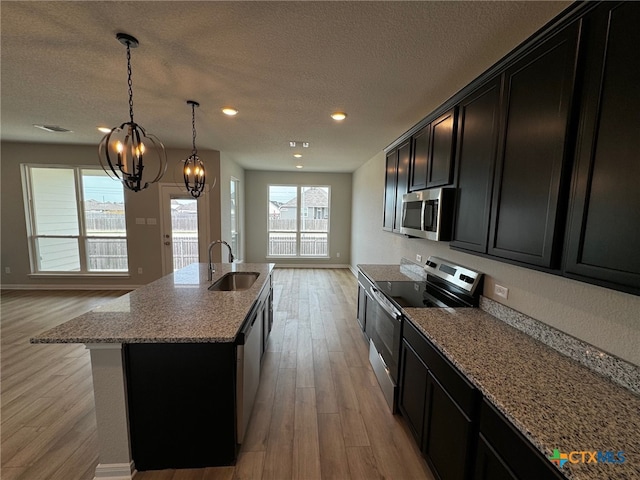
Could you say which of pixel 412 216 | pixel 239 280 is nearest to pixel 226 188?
pixel 239 280

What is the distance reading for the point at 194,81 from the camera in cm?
226

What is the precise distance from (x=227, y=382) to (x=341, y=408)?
1.09m

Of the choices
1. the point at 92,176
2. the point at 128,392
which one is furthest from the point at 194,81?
the point at 92,176

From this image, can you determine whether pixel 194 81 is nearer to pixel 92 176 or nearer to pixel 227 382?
pixel 227 382

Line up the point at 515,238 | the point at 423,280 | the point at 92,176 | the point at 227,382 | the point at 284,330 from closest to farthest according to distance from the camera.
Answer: the point at 515,238, the point at 227,382, the point at 423,280, the point at 284,330, the point at 92,176

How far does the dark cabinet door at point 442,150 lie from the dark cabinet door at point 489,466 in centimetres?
174

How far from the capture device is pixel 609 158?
1029mm

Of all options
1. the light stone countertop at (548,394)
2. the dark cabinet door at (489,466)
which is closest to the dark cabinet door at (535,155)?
the light stone countertop at (548,394)

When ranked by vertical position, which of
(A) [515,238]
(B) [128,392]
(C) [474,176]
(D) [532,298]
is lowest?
(B) [128,392]

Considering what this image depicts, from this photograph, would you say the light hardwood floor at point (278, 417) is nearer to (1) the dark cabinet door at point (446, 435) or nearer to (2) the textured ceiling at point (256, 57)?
(1) the dark cabinet door at point (446, 435)

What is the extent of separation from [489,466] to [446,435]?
0.33 meters

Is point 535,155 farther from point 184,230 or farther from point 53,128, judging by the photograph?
point 53,128

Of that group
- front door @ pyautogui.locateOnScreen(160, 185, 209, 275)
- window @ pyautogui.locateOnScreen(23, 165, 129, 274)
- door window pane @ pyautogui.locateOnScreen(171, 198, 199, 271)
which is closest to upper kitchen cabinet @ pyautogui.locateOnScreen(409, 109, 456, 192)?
front door @ pyautogui.locateOnScreen(160, 185, 209, 275)

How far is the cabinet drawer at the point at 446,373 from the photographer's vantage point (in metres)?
1.21
